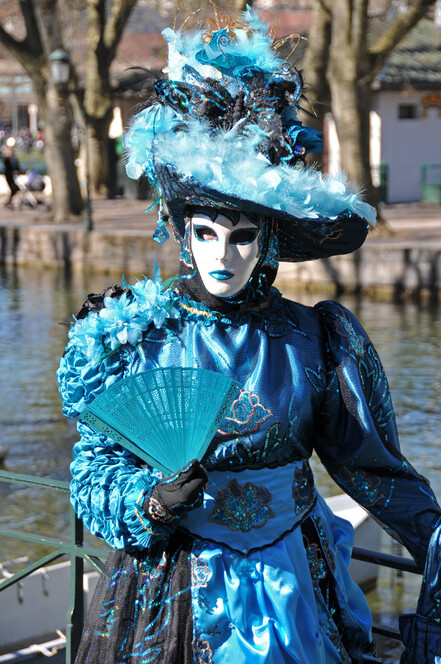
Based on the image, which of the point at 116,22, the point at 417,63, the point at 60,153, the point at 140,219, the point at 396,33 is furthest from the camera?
the point at 417,63

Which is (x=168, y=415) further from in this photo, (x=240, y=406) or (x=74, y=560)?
(x=74, y=560)

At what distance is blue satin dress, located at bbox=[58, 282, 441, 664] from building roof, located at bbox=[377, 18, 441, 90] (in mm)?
21123

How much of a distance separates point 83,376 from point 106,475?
8.5 inches

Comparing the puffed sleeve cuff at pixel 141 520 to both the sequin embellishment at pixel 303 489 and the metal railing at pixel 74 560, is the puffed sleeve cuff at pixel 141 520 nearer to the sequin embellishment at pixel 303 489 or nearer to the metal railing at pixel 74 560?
the sequin embellishment at pixel 303 489

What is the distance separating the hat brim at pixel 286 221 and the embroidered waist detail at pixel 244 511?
0.51 meters

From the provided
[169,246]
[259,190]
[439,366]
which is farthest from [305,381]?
[169,246]

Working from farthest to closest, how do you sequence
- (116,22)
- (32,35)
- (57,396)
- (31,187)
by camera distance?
(116,22) < (31,187) < (32,35) < (57,396)

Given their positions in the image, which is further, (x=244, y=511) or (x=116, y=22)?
(x=116, y=22)

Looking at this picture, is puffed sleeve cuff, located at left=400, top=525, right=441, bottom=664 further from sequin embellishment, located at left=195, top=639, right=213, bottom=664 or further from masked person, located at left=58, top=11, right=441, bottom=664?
sequin embellishment, located at left=195, top=639, right=213, bottom=664

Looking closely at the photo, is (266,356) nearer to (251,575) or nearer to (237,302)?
(237,302)

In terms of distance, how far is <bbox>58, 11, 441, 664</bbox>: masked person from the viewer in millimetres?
2084

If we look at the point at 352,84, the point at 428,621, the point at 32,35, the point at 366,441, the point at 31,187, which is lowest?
the point at 428,621

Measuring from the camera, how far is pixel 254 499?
2.14m

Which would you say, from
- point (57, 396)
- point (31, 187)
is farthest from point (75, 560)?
point (31, 187)
